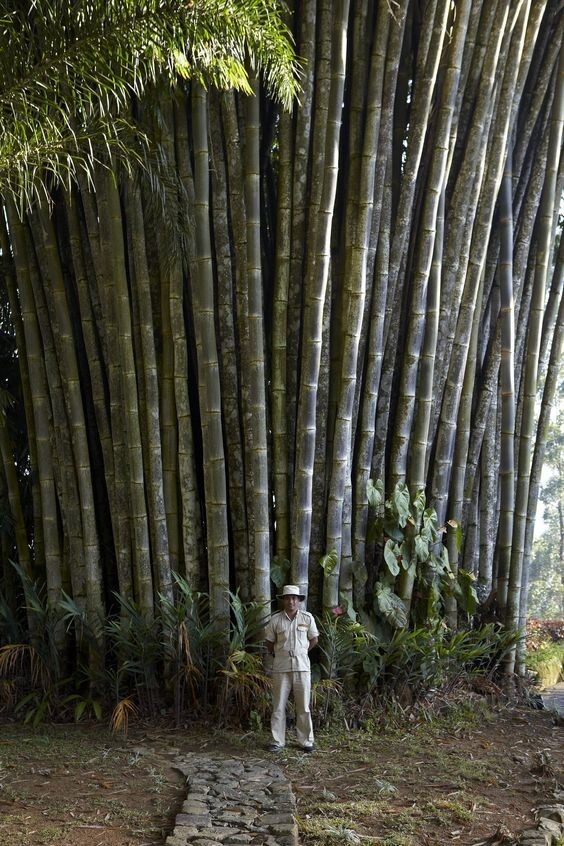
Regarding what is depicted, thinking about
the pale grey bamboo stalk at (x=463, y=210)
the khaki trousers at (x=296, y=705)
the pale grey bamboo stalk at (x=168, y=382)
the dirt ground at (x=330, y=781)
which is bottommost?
the dirt ground at (x=330, y=781)

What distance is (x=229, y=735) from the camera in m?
4.78

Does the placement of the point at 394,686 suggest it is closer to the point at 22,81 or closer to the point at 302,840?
the point at 302,840

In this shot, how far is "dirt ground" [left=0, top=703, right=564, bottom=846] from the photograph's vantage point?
343cm

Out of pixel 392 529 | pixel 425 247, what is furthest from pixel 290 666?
pixel 425 247

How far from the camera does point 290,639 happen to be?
468 centimetres

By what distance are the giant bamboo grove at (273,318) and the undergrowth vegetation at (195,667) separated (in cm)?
17

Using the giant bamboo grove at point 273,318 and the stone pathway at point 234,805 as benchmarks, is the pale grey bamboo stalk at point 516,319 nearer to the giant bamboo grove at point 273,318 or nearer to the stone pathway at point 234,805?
the giant bamboo grove at point 273,318

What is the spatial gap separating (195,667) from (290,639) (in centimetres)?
67

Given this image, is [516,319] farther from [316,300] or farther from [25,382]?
[25,382]

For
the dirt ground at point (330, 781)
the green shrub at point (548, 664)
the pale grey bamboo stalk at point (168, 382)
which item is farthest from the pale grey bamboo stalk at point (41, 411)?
the green shrub at point (548, 664)

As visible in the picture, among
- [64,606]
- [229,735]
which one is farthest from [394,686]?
[64,606]

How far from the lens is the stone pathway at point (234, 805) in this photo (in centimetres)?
328

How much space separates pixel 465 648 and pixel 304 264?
2670 mm

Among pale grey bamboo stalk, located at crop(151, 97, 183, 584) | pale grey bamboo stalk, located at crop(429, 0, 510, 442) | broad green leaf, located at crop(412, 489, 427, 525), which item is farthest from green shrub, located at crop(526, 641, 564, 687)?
pale grey bamboo stalk, located at crop(151, 97, 183, 584)
